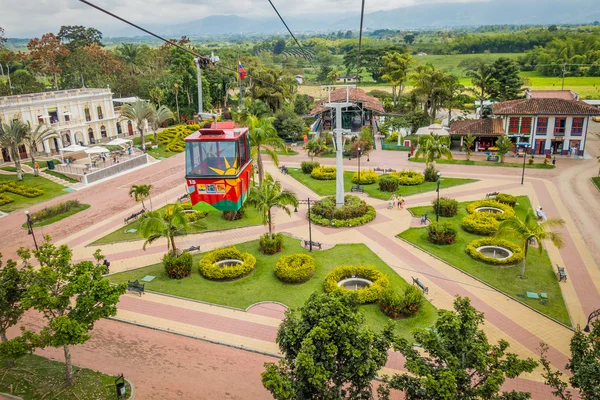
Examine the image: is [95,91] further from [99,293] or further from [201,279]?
[99,293]

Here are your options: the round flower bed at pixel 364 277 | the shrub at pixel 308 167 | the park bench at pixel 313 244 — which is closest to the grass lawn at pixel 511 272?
the round flower bed at pixel 364 277

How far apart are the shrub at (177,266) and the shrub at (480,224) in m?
18.3

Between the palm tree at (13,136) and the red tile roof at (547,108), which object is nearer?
the palm tree at (13,136)

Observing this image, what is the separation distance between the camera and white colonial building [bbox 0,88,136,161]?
164 feet

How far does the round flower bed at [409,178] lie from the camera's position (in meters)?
40.3

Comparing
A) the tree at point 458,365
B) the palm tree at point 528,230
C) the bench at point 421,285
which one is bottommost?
the bench at point 421,285

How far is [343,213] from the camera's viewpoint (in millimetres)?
32500

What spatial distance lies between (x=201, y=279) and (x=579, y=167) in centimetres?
4023

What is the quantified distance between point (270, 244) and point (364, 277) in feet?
21.4

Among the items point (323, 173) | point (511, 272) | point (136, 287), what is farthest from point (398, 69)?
→ point (136, 287)

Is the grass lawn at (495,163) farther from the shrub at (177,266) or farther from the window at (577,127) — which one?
the shrub at (177,266)

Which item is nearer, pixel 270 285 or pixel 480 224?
pixel 270 285

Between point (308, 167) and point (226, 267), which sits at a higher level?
point (308, 167)

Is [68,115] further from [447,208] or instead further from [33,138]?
[447,208]
